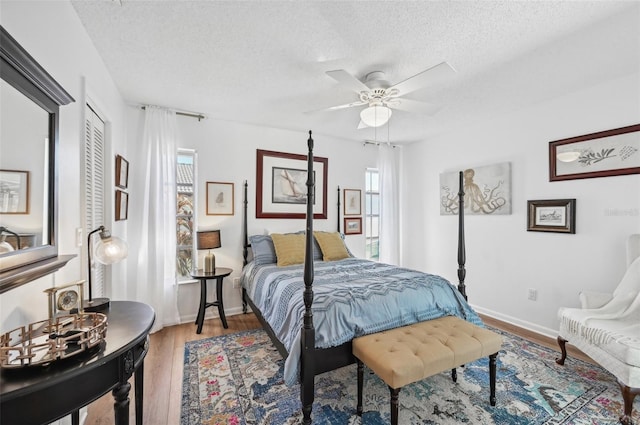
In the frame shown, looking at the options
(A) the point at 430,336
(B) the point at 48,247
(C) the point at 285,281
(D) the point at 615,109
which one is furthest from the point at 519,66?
(B) the point at 48,247

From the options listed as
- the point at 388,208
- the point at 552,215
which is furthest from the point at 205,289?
the point at 552,215

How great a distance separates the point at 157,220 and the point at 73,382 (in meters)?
2.59

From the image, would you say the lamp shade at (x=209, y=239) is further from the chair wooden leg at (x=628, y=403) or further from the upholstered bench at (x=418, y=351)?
the chair wooden leg at (x=628, y=403)

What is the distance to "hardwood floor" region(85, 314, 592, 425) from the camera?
5.99 feet

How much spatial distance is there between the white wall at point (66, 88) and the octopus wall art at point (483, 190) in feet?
13.7

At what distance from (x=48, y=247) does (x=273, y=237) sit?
2.38 meters

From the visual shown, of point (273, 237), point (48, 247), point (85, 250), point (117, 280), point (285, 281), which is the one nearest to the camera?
point (48, 247)

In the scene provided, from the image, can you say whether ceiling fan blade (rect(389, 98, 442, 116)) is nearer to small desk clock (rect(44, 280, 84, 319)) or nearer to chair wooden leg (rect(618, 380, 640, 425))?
chair wooden leg (rect(618, 380, 640, 425))

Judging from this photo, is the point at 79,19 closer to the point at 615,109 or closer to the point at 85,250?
the point at 85,250

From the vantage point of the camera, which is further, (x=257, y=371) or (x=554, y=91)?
(x=554, y=91)

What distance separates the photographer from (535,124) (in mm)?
3158

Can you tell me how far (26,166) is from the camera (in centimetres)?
112

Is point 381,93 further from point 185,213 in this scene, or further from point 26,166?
point 185,213

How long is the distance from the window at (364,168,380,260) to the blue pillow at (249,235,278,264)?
184 cm
